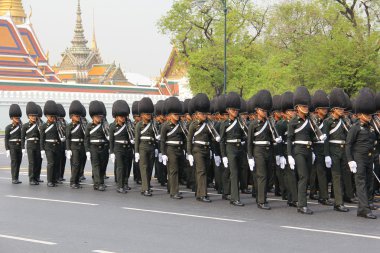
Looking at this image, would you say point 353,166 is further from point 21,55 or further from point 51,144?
point 21,55

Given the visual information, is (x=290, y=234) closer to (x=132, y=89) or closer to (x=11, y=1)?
(x=132, y=89)

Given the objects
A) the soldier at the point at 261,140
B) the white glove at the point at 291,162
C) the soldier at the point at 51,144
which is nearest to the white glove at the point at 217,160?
the soldier at the point at 261,140

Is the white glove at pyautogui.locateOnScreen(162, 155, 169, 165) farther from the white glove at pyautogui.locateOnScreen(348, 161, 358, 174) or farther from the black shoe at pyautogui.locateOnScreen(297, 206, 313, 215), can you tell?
the white glove at pyautogui.locateOnScreen(348, 161, 358, 174)

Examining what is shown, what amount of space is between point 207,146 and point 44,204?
2.99m

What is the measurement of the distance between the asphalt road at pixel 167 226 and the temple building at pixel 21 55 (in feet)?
165

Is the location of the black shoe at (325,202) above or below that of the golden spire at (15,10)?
below

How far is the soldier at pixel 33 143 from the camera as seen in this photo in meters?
18.5

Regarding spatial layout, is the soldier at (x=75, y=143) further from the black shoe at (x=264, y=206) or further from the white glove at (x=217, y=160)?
the black shoe at (x=264, y=206)

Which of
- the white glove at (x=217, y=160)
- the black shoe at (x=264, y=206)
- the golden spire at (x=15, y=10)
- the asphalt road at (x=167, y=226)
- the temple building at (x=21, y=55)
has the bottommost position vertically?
the asphalt road at (x=167, y=226)

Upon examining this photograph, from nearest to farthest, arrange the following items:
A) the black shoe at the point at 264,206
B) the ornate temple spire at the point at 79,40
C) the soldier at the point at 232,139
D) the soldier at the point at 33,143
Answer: the black shoe at the point at 264,206 → the soldier at the point at 232,139 → the soldier at the point at 33,143 → the ornate temple spire at the point at 79,40

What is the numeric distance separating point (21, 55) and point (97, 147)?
50.8 m

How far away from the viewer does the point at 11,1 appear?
8094 cm

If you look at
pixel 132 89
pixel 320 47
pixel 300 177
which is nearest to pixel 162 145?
pixel 300 177

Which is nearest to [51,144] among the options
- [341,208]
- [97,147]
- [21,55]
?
[97,147]
